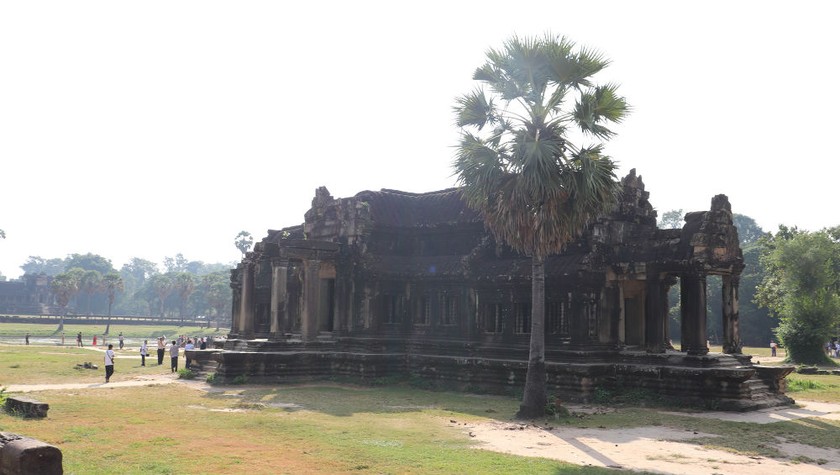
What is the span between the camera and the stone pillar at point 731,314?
22.0 m

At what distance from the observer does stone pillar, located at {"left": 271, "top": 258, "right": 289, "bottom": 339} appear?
29.0 m

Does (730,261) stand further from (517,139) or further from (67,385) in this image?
(67,385)

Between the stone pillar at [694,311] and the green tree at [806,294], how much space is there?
2177 cm

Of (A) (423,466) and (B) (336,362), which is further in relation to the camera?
(B) (336,362)

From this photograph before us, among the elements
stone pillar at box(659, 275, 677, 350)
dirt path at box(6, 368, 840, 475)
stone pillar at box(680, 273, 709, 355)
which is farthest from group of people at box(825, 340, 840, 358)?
dirt path at box(6, 368, 840, 475)

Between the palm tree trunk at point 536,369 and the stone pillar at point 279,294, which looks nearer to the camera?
the palm tree trunk at point 536,369

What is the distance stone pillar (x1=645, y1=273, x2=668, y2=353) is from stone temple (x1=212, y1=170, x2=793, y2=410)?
5 centimetres

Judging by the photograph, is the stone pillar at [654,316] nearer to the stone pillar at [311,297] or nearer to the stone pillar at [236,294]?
the stone pillar at [311,297]

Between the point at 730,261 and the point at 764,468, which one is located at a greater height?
the point at 730,261

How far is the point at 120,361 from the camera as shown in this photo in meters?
36.8

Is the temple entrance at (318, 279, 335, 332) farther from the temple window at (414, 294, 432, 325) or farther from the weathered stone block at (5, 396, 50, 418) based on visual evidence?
the weathered stone block at (5, 396, 50, 418)

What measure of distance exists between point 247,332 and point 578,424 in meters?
19.1

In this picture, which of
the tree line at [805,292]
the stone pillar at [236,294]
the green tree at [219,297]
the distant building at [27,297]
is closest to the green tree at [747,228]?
the tree line at [805,292]

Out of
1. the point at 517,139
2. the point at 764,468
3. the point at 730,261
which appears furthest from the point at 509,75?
the point at 764,468
